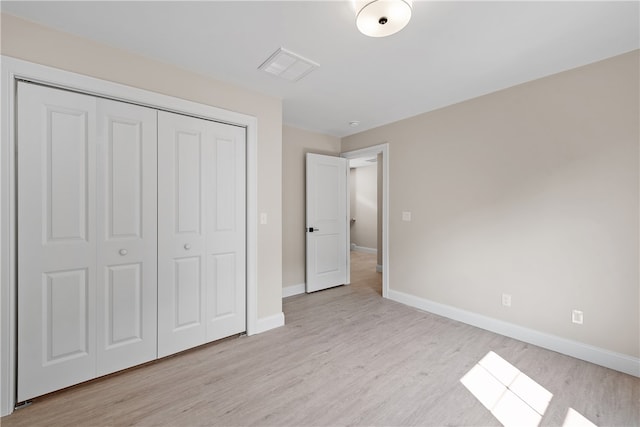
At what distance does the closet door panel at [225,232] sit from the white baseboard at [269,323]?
15 cm

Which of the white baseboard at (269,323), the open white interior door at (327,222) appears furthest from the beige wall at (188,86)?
the open white interior door at (327,222)

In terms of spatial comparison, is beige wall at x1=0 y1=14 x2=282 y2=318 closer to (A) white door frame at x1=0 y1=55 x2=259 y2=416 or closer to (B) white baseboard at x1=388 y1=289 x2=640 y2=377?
(A) white door frame at x1=0 y1=55 x2=259 y2=416

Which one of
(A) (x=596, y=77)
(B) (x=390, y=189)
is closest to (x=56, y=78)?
(B) (x=390, y=189)

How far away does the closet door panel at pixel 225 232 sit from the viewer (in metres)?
2.52

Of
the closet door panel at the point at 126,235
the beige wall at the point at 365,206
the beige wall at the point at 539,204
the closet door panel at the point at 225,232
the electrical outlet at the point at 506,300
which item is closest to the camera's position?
the closet door panel at the point at 126,235

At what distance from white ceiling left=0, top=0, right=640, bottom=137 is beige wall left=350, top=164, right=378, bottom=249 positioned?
544 centimetres

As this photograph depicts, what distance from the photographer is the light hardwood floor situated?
1.65 meters

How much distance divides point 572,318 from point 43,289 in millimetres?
4124

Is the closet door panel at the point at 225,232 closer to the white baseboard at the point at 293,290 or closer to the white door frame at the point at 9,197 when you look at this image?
the white door frame at the point at 9,197

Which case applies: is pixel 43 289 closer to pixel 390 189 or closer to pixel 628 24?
pixel 390 189

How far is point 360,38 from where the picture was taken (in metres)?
1.94

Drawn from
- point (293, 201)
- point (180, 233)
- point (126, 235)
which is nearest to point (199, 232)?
point (180, 233)

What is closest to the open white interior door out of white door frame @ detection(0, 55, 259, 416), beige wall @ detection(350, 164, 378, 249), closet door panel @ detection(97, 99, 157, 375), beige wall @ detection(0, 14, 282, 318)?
beige wall @ detection(0, 14, 282, 318)

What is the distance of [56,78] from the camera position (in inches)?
71.3
